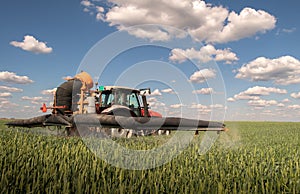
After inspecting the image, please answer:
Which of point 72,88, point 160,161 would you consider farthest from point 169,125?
point 72,88

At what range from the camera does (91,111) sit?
29.6 feet

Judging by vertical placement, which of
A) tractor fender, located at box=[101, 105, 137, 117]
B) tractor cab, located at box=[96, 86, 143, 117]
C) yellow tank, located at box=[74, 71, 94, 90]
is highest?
yellow tank, located at box=[74, 71, 94, 90]

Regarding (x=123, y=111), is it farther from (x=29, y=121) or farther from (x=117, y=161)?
(x=117, y=161)

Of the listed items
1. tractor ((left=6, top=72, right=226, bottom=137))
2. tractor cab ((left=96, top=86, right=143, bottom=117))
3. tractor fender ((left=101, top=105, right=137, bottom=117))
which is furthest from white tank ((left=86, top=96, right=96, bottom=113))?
tractor cab ((left=96, top=86, right=143, bottom=117))

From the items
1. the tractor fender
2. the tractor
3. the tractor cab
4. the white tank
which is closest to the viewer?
the tractor

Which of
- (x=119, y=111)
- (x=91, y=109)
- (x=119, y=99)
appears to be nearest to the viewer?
(x=91, y=109)

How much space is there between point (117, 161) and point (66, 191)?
1841mm

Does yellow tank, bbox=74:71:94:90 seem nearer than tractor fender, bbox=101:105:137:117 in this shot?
No

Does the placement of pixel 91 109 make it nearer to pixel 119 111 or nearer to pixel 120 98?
pixel 119 111

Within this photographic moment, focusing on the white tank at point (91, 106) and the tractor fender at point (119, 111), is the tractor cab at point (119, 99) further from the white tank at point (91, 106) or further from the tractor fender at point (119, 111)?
the white tank at point (91, 106)

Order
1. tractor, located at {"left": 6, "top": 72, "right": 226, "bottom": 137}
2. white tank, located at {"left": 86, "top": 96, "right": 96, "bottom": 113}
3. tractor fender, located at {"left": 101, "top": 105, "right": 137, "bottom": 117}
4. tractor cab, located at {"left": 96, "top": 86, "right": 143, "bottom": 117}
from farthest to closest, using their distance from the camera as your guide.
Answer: tractor cab, located at {"left": 96, "top": 86, "right": 143, "bottom": 117} → tractor fender, located at {"left": 101, "top": 105, "right": 137, "bottom": 117} → white tank, located at {"left": 86, "top": 96, "right": 96, "bottom": 113} → tractor, located at {"left": 6, "top": 72, "right": 226, "bottom": 137}

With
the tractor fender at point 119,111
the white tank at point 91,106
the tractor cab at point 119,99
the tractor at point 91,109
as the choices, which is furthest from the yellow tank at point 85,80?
the tractor fender at point 119,111

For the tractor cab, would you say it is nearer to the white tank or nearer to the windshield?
the windshield

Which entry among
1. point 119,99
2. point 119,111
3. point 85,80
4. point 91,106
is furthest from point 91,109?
point 85,80
